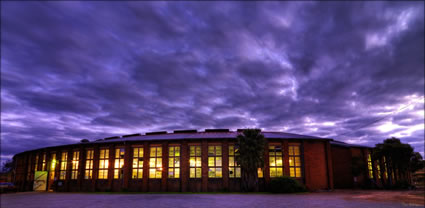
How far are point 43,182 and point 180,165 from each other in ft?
101

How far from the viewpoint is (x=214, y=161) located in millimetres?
48219

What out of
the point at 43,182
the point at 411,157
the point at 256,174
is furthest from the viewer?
the point at 43,182

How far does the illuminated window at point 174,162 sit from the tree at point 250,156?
10.8 meters

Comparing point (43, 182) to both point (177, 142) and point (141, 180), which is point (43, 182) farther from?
point (177, 142)

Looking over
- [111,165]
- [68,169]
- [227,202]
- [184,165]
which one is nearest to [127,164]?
[111,165]

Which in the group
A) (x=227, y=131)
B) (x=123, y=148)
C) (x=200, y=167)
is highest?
(x=227, y=131)

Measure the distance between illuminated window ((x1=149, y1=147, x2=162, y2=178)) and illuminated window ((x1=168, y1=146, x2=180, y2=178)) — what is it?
1773 mm

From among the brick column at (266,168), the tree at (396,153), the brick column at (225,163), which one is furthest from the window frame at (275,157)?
the tree at (396,153)

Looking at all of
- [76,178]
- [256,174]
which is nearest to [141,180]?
[76,178]

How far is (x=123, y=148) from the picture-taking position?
166 ft

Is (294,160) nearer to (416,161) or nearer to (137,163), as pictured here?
(416,161)

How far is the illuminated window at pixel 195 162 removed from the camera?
4772 centimetres

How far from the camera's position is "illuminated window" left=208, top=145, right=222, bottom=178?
156 feet

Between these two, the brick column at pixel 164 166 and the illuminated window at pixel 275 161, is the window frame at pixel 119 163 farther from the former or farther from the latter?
the illuminated window at pixel 275 161
